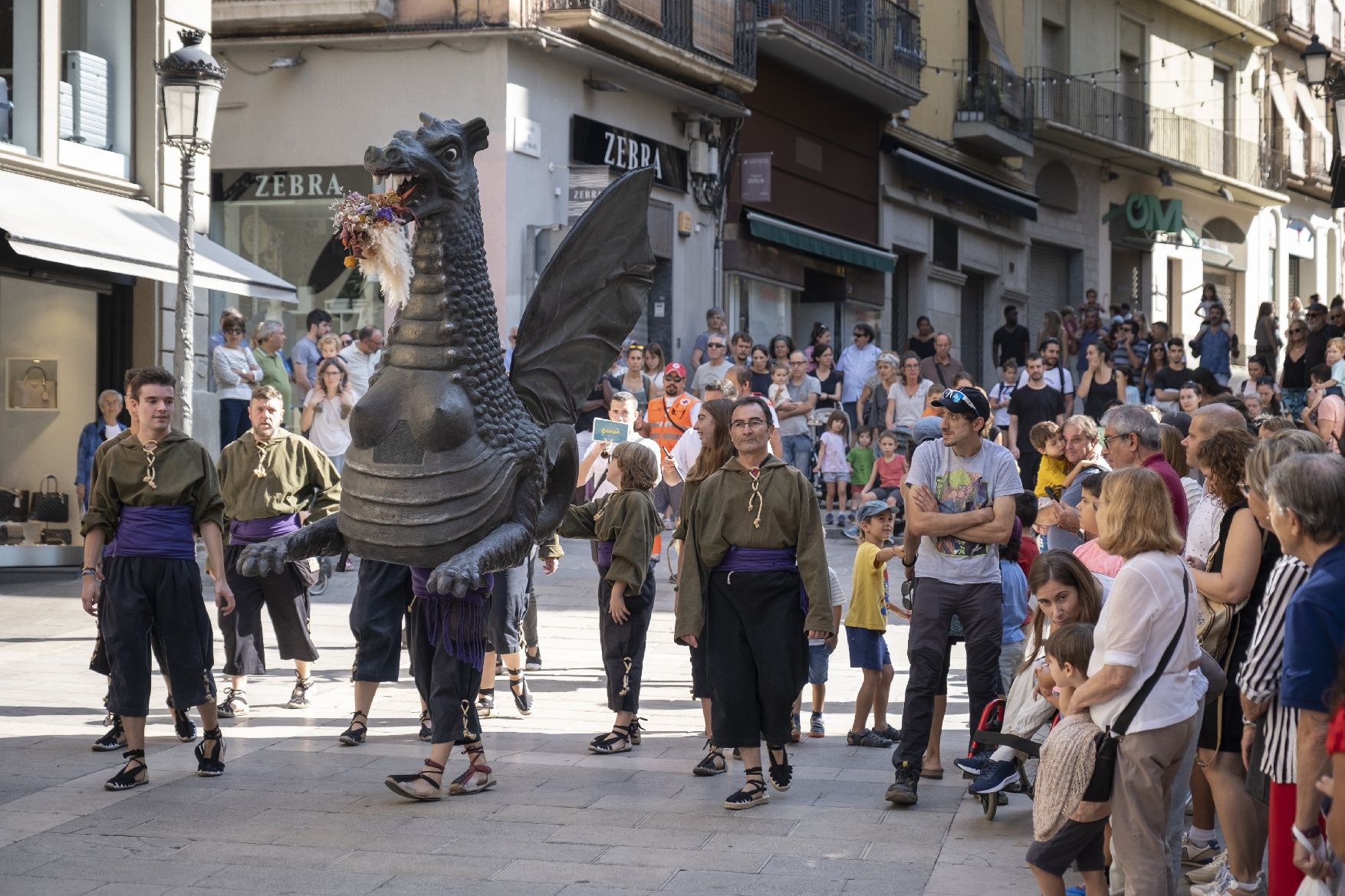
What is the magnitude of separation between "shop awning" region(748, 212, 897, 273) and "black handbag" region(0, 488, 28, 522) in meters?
10.8

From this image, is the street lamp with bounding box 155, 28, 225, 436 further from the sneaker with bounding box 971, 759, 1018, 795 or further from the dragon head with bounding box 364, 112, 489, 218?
the sneaker with bounding box 971, 759, 1018, 795

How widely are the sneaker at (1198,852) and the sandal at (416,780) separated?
2.93 meters

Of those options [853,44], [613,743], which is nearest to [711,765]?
[613,743]

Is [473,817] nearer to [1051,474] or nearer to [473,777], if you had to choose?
[473,777]

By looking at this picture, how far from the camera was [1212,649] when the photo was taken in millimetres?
5828

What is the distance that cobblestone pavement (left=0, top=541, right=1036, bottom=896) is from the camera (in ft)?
19.7

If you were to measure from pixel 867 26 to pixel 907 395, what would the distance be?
9.70 meters

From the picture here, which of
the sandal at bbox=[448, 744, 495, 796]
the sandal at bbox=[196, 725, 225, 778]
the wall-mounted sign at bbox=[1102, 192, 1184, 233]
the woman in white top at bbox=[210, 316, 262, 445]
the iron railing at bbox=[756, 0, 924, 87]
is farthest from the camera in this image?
the wall-mounted sign at bbox=[1102, 192, 1184, 233]

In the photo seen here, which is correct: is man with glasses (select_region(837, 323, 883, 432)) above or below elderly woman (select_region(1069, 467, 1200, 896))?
above

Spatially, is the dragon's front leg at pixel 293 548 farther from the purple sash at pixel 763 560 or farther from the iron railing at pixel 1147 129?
the iron railing at pixel 1147 129

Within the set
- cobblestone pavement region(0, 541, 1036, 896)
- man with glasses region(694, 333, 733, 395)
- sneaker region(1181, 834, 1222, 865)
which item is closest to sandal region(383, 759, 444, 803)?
cobblestone pavement region(0, 541, 1036, 896)

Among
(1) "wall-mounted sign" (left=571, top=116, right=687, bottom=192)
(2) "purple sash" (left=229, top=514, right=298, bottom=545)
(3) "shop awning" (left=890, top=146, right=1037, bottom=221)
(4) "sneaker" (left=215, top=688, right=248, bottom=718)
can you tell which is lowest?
(4) "sneaker" (left=215, top=688, right=248, bottom=718)

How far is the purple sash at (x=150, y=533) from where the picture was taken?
7457 millimetres

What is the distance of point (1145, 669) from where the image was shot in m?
5.12
